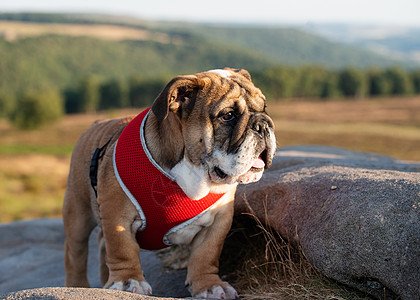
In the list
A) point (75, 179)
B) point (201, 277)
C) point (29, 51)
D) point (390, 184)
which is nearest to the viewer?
point (390, 184)

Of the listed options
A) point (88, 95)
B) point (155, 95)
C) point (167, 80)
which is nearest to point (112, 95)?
point (88, 95)

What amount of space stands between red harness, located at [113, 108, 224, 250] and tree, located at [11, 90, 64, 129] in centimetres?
10200

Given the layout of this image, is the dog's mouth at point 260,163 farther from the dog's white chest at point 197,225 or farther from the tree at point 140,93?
the tree at point 140,93

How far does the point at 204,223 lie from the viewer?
5.64 meters

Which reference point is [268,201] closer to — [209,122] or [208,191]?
[208,191]

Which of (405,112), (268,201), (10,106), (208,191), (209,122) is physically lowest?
(10,106)

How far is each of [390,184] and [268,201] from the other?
180 centimetres

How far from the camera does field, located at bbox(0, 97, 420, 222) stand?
84.5ft

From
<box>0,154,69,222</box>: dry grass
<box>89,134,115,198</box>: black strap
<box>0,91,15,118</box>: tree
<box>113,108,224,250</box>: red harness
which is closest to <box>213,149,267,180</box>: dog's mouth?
<box>113,108,224,250</box>: red harness

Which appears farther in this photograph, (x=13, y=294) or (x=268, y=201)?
(x=268, y=201)

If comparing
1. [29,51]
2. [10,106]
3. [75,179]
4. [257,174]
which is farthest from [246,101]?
[29,51]

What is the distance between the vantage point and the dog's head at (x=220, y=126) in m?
4.81

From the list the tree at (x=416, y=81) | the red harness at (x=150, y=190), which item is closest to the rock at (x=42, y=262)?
the red harness at (x=150, y=190)

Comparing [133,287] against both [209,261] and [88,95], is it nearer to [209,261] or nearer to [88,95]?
[209,261]
